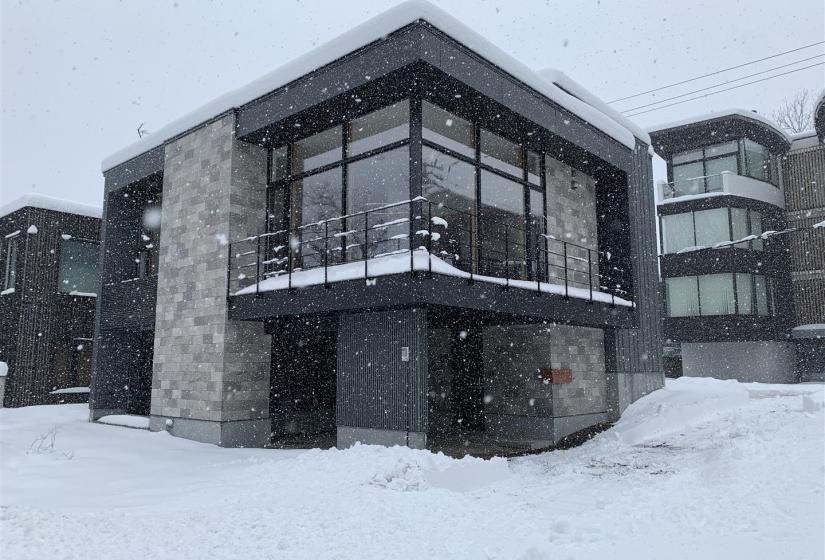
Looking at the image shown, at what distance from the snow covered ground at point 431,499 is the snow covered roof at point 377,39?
7.10 meters

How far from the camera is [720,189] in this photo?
93.5ft

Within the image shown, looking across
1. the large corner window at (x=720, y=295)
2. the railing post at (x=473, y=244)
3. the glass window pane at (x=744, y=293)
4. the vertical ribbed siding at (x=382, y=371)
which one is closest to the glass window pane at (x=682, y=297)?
the large corner window at (x=720, y=295)

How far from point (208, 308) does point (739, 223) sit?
2511cm

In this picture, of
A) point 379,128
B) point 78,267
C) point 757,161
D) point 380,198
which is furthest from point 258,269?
point 757,161

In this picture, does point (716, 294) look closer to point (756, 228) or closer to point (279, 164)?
point (756, 228)

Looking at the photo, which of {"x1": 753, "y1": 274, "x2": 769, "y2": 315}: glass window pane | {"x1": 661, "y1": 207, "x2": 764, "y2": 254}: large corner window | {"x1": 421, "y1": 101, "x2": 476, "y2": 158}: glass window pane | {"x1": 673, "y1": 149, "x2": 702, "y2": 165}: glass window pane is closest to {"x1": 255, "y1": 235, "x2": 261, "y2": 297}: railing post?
{"x1": 421, "y1": 101, "x2": 476, "y2": 158}: glass window pane

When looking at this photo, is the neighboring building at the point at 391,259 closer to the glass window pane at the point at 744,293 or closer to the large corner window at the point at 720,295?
the large corner window at the point at 720,295

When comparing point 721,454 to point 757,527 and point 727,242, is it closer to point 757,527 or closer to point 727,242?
point 757,527

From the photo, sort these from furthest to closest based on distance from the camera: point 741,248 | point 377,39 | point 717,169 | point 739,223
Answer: point 717,169 < point 739,223 < point 741,248 < point 377,39

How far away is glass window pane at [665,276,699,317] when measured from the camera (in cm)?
2856

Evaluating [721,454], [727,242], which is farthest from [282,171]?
[727,242]

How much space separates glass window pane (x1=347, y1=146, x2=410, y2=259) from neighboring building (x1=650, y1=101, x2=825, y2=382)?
851 inches

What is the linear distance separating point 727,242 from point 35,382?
28.2 meters

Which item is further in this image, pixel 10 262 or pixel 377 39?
pixel 10 262
